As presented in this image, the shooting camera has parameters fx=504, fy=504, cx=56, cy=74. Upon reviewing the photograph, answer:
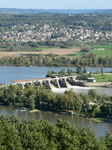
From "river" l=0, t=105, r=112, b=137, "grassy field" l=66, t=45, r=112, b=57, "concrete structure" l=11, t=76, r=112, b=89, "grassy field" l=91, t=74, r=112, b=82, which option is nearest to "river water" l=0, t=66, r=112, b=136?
"river" l=0, t=105, r=112, b=137

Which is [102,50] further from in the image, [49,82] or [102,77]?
[49,82]

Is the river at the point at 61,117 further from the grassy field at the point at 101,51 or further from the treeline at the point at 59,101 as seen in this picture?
the grassy field at the point at 101,51

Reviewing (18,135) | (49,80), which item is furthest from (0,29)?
(18,135)

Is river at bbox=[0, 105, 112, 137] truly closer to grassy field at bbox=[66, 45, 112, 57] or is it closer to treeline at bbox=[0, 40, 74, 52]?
grassy field at bbox=[66, 45, 112, 57]

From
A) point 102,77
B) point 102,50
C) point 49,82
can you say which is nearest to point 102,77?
point 102,77

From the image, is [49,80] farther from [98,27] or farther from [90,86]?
[98,27]

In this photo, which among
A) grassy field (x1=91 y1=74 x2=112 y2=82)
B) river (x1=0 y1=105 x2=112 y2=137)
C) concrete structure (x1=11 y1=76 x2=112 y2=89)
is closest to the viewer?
river (x1=0 y1=105 x2=112 y2=137)
